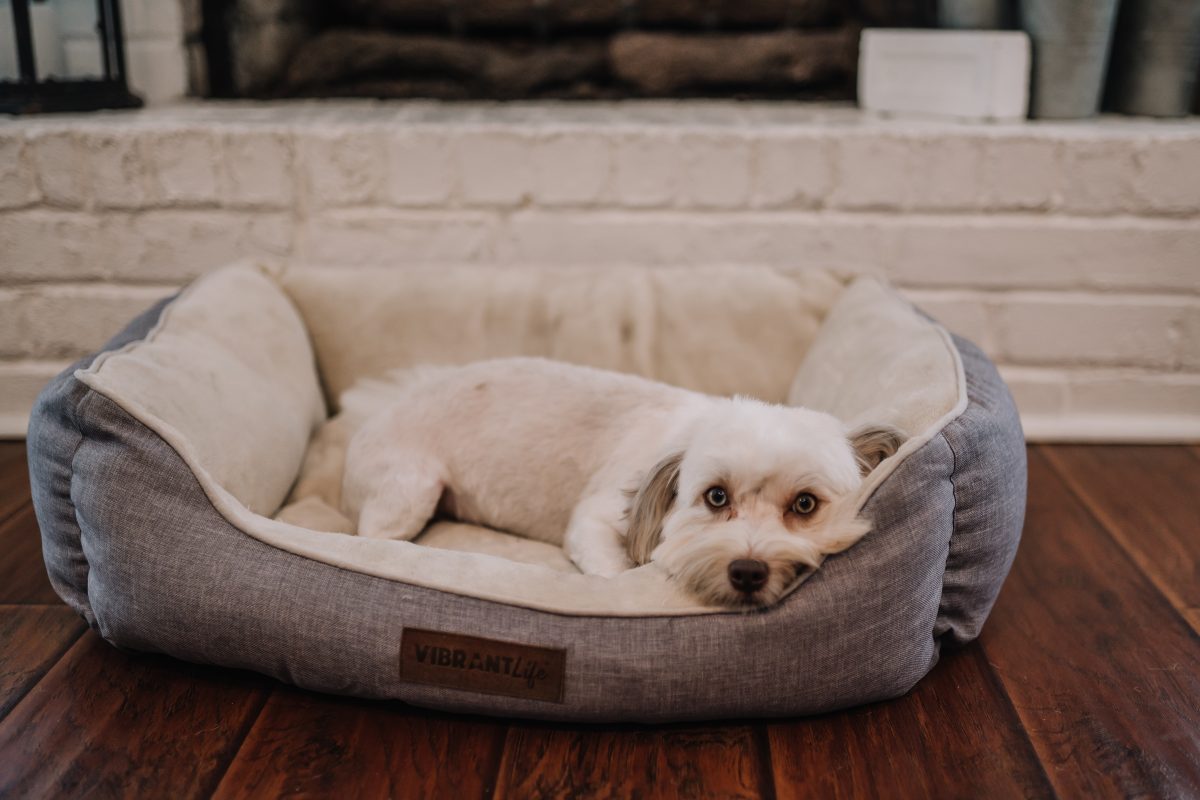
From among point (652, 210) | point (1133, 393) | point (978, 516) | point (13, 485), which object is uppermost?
point (652, 210)

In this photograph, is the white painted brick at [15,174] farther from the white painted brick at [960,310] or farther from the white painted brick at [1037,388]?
the white painted brick at [1037,388]

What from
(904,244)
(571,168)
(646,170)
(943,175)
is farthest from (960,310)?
(571,168)

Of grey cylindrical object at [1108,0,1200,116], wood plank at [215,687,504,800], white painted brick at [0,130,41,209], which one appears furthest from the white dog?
grey cylindrical object at [1108,0,1200,116]

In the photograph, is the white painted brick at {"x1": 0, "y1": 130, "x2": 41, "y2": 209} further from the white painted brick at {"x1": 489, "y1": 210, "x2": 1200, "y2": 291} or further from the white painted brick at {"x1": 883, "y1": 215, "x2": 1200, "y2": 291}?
the white painted brick at {"x1": 883, "y1": 215, "x2": 1200, "y2": 291}

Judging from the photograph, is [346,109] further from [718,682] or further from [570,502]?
[718,682]

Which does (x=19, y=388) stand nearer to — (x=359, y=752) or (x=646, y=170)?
(x=646, y=170)

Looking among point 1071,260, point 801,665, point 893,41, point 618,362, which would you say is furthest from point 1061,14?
point 801,665

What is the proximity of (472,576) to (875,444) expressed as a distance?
2.09ft

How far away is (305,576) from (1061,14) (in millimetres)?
2147

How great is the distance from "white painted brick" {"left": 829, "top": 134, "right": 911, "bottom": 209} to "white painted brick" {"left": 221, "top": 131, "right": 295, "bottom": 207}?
1295 mm

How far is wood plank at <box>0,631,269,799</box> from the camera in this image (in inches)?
55.4

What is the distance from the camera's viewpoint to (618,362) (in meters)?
2.48

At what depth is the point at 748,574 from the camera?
Result: 144 centimetres

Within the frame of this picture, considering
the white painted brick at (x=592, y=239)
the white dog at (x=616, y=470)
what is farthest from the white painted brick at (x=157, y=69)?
the white dog at (x=616, y=470)
